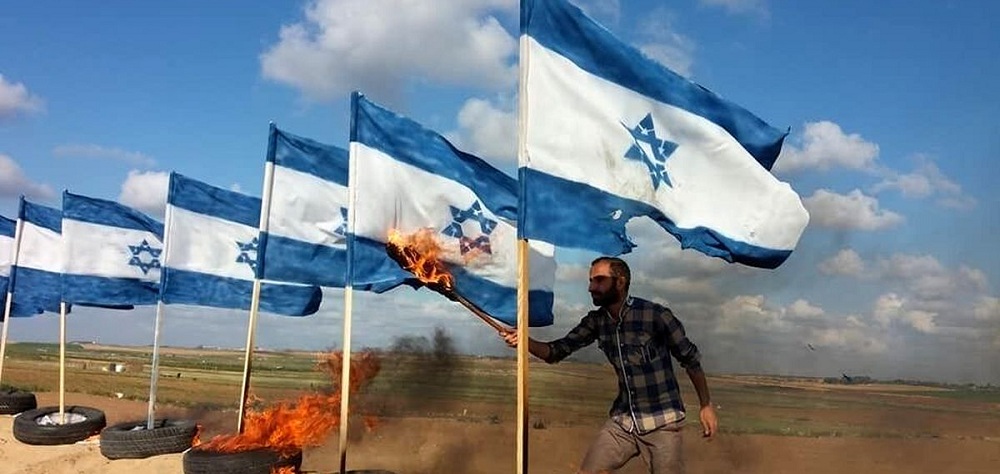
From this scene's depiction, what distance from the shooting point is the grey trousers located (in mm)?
5891

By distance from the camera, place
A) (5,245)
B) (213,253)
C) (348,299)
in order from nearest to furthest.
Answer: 1. (348,299)
2. (213,253)
3. (5,245)

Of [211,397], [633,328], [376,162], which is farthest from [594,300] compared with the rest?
[211,397]

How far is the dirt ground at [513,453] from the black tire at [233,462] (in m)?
1.55

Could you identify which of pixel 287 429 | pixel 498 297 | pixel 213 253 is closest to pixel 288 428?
pixel 287 429

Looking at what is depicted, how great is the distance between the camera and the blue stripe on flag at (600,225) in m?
6.23

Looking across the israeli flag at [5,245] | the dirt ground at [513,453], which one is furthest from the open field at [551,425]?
the israeli flag at [5,245]

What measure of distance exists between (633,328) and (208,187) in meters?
10.1

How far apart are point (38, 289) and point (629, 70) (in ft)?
54.3

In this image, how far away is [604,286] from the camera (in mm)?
6004

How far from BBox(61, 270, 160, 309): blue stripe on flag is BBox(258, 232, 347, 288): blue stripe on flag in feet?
18.1

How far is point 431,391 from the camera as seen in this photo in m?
21.7

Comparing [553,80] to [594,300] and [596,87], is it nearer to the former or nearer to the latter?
[596,87]

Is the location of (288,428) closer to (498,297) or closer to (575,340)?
(498,297)

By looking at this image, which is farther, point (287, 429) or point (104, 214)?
point (104, 214)
